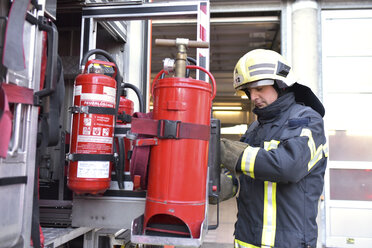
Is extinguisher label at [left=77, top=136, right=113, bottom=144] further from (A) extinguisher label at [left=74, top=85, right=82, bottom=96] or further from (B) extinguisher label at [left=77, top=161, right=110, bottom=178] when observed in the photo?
(A) extinguisher label at [left=74, top=85, right=82, bottom=96]

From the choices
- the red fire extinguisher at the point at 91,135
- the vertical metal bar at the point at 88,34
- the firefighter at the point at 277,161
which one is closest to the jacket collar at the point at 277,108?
the firefighter at the point at 277,161

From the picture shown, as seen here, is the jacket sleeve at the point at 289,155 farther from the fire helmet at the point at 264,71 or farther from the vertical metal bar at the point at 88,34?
the vertical metal bar at the point at 88,34

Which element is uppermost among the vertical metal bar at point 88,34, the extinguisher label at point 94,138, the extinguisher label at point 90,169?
the vertical metal bar at point 88,34

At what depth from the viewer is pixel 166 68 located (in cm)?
170

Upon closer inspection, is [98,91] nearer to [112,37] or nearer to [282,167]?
[282,167]

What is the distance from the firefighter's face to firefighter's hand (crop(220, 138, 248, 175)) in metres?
0.37

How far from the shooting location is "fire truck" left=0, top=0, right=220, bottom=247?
4.28 ft

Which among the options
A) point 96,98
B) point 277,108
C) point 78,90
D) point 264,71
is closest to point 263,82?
point 264,71

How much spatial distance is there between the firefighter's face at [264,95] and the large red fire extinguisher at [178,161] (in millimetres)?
544

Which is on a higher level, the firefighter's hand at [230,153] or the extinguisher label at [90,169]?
the firefighter's hand at [230,153]

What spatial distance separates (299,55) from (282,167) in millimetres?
3178

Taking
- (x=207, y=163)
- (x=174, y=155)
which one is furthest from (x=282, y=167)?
(x=174, y=155)

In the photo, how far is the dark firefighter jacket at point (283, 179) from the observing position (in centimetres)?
176

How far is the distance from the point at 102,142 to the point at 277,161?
1018mm
